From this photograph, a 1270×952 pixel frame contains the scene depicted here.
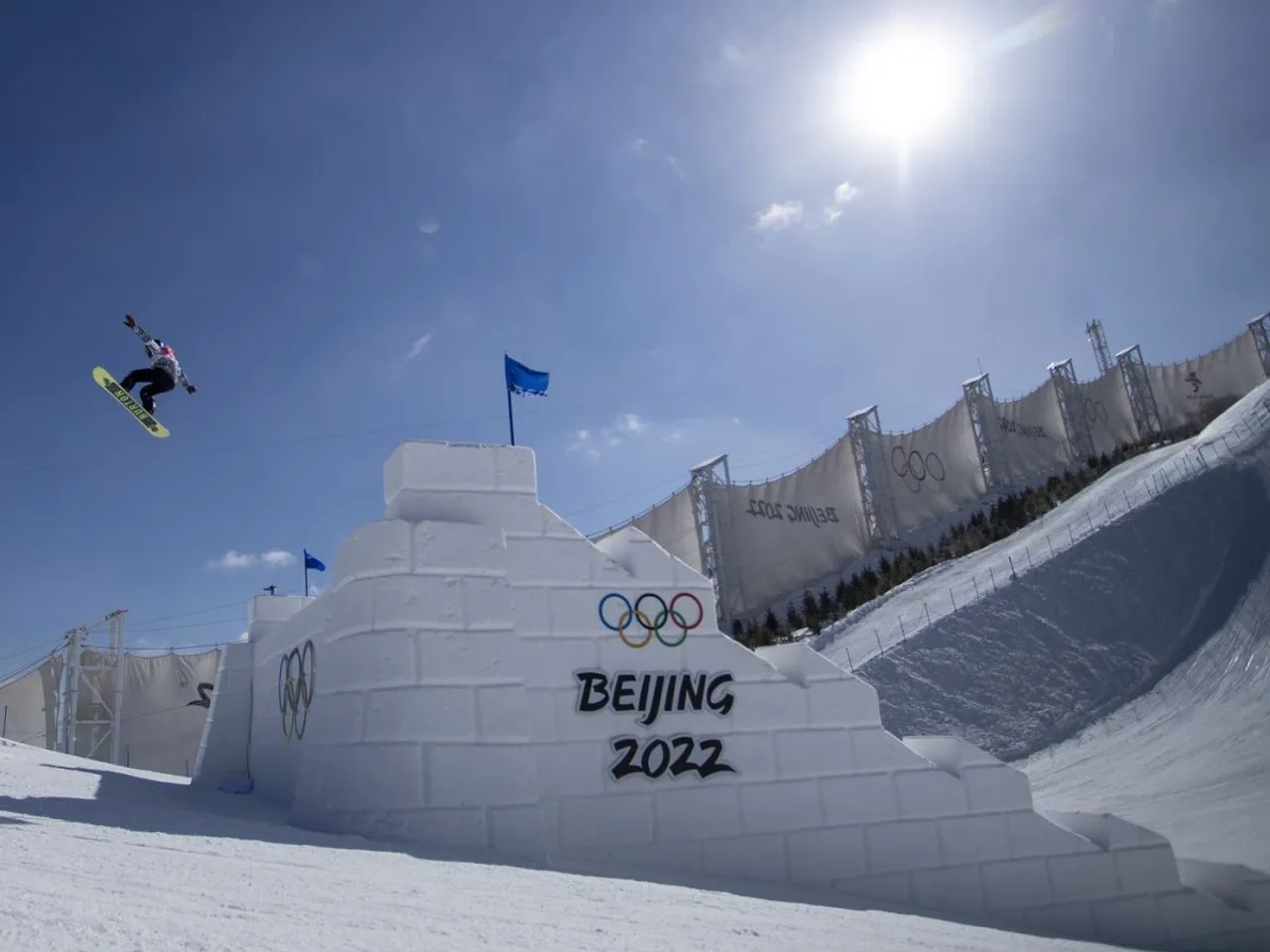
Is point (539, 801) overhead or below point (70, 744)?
below

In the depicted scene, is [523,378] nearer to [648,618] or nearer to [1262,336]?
[648,618]

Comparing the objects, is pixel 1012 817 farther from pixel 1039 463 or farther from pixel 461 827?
pixel 1039 463

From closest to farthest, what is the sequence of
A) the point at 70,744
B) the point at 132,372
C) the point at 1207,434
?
the point at 132,372, the point at 70,744, the point at 1207,434

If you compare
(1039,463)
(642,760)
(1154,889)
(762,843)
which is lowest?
(1154,889)

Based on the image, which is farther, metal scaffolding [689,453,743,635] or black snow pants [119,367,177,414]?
metal scaffolding [689,453,743,635]

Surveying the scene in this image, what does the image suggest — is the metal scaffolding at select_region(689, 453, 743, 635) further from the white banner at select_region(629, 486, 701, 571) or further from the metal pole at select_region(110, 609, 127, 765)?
the metal pole at select_region(110, 609, 127, 765)

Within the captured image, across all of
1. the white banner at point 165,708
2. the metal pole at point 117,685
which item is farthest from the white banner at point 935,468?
the metal pole at point 117,685

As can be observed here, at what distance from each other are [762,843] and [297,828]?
4118mm

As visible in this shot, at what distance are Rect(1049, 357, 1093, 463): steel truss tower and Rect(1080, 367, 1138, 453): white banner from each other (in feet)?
2.72

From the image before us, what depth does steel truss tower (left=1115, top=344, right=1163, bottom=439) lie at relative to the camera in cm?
5025

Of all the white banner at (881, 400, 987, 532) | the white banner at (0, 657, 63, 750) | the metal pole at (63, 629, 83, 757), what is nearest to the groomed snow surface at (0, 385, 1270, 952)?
the white banner at (881, 400, 987, 532)

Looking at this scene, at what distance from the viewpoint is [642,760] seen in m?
8.61

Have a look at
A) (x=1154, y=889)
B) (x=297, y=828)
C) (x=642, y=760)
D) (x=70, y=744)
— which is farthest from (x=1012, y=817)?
(x=70, y=744)

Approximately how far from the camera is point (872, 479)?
36938 mm
